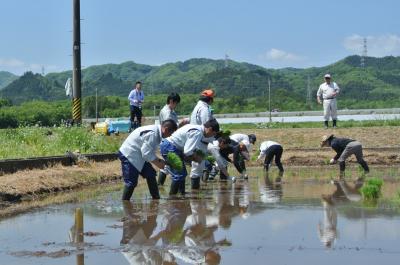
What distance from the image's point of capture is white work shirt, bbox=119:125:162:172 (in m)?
11.3

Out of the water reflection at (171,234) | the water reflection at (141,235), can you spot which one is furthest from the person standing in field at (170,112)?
the water reflection at (141,235)

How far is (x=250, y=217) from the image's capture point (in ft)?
32.8

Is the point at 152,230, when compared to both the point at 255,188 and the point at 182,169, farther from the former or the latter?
the point at 255,188

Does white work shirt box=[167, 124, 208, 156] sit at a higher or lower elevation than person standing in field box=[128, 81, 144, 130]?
lower

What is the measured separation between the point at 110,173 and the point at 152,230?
27.0ft

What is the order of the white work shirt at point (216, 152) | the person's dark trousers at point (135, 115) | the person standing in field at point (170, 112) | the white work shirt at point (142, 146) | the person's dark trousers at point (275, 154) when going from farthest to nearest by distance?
the person's dark trousers at point (135, 115) → the person's dark trousers at point (275, 154) → the white work shirt at point (216, 152) → the person standing in field at point (170, 112) → the white work shirt at point (142, 146)

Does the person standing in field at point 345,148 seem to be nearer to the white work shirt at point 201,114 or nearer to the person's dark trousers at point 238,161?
the person's dark trousers at point 238,161

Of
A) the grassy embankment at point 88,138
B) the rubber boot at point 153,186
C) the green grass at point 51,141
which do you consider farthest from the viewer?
the grassy embankment at point 88,138

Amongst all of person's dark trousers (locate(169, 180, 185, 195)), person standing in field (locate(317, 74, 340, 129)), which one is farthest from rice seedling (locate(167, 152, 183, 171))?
person standing in field (locate(317, 74, 340, 129))

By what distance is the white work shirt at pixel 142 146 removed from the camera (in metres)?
11.3

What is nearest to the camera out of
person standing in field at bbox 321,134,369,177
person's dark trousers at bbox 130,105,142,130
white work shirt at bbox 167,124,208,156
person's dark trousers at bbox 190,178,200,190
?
white work shirt at bbox 167,124,208,156

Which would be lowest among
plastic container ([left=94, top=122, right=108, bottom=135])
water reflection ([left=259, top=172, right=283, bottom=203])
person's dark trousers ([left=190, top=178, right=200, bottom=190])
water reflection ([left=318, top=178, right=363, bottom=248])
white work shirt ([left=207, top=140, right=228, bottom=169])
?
water reflection ([left=259, top=172, right=283, bottom=203])

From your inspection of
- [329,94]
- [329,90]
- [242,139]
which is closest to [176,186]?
[242,139]

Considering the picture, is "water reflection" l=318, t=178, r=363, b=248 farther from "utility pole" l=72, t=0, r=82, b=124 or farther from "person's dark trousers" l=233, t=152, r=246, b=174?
"utility pole" l=72, t=0, r=82, b=124
